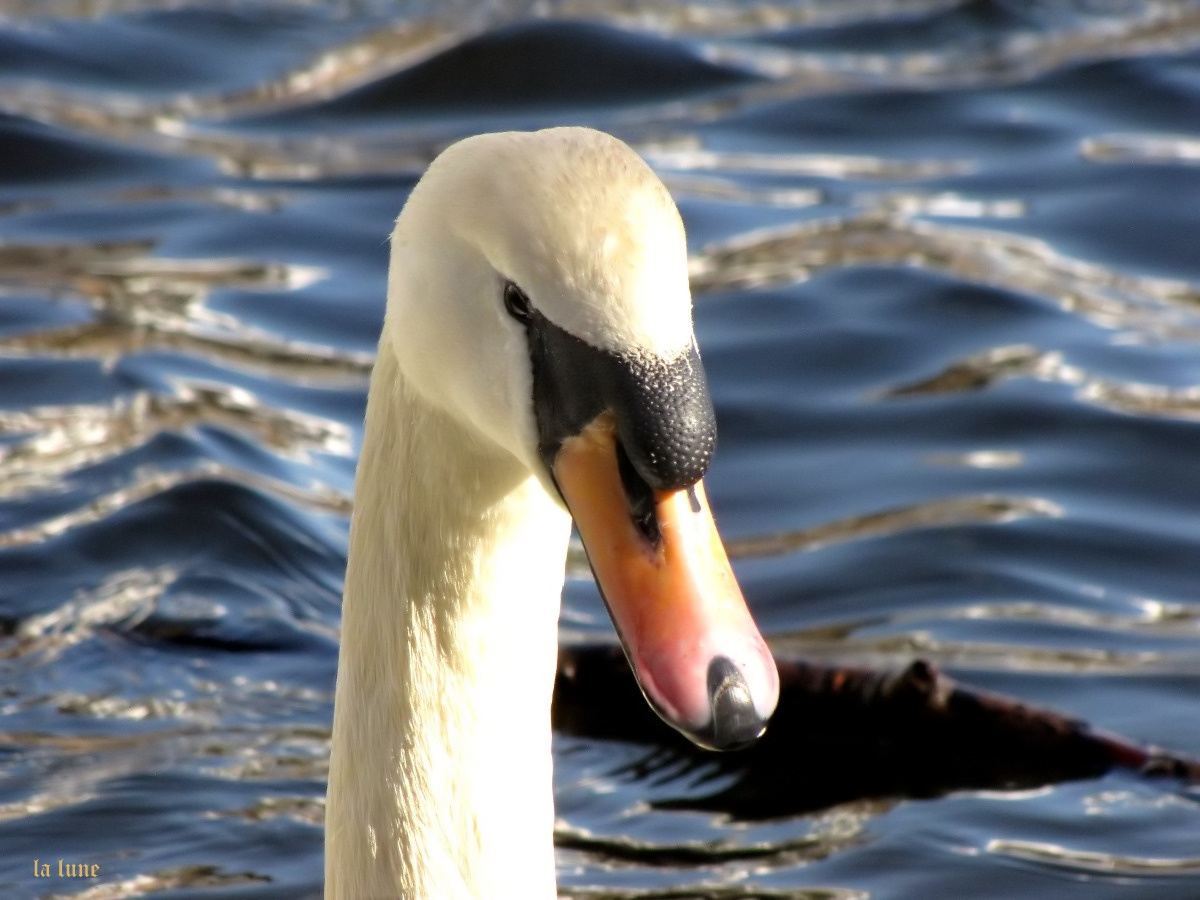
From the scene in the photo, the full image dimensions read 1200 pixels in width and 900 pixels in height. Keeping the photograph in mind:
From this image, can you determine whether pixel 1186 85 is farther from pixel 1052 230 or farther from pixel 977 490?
pixel 977 490

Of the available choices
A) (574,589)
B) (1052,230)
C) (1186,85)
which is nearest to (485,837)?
(574,589)

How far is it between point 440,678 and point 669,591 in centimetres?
61

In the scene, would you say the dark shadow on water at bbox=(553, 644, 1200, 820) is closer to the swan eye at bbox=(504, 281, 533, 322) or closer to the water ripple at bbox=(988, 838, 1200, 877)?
the water ripple at bbox=(988, 838, 1200, 877)

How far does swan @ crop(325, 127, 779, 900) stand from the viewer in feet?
9.27

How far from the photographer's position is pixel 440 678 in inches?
132

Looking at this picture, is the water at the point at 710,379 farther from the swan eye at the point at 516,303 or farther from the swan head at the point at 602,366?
A: the swan eye at the point at 516,303

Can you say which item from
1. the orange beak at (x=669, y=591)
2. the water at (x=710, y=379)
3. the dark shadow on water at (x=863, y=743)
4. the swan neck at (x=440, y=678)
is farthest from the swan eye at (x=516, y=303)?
the dark shadow on water at (x=863, y=743)

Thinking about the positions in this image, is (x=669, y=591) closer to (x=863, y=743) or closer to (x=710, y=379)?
(x=863, y=743)

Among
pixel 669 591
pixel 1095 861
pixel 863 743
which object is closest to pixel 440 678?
pixel 669 591

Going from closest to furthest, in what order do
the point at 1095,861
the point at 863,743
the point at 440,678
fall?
1. the point at 440,678
2. the point at 1095,861
3. the point at 863,743

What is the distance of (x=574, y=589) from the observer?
6.37 m

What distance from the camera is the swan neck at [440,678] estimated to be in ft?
10.7

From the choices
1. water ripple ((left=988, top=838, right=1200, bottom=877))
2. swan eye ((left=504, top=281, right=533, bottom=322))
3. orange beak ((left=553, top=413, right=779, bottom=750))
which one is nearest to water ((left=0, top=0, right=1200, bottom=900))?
water ripple ((left=988, top=838, right=1200, bottom=877))

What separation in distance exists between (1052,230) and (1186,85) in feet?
7.27
